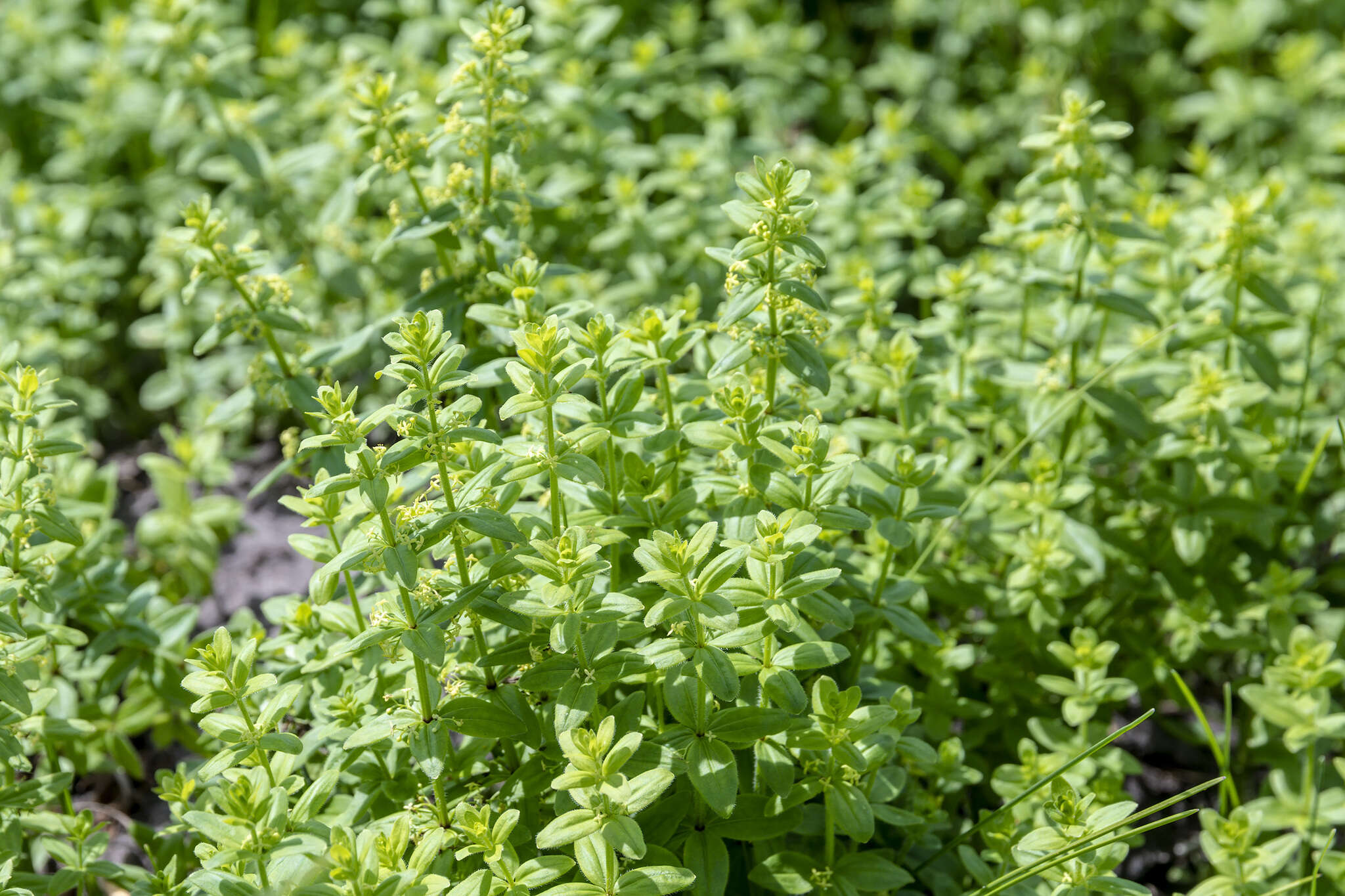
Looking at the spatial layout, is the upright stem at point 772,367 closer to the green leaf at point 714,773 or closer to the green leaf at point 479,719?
the green leaf at point 714,773

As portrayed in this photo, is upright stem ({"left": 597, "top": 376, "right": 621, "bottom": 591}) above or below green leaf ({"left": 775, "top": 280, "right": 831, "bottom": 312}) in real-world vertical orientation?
below

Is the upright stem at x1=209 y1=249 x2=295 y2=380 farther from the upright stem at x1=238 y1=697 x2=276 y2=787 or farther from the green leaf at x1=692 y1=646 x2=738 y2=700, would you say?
the green leaf at x1=692 y1=646 x2=738 y2=700

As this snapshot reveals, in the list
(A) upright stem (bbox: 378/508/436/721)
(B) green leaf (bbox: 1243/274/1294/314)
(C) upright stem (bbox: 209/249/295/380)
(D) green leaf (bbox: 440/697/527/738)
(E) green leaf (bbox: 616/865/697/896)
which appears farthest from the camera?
(B) green leaf (bbox: 1243/274/1294/314)

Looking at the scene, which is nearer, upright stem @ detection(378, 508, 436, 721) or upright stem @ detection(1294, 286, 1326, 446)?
upright stem @ detection(378, 508, 436, 721)

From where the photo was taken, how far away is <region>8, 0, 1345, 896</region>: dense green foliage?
220cm

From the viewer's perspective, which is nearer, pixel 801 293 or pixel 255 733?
pixel 255 733

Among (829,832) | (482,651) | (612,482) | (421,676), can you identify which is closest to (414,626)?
(421,676)

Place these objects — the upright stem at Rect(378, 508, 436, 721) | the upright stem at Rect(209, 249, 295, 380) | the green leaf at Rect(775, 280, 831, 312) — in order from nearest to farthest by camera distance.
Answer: the upright stem at Rect(378, 508, 436, 721), the green leaf at Rect(775, 280, 831, 312), the upright stem at Rect(209, 249, 295, 380)

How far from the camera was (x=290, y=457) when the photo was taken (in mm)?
3033

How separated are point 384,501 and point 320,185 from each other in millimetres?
2500

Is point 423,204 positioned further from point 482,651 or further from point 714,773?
point 714,773

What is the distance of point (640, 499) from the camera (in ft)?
8.23

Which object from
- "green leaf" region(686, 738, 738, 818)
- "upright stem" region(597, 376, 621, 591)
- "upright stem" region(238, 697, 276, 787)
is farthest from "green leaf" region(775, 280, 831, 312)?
"upright stem" region(238, 697, 276, 787)

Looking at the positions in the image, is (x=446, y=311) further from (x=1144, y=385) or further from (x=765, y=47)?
(x=765, y=47)
